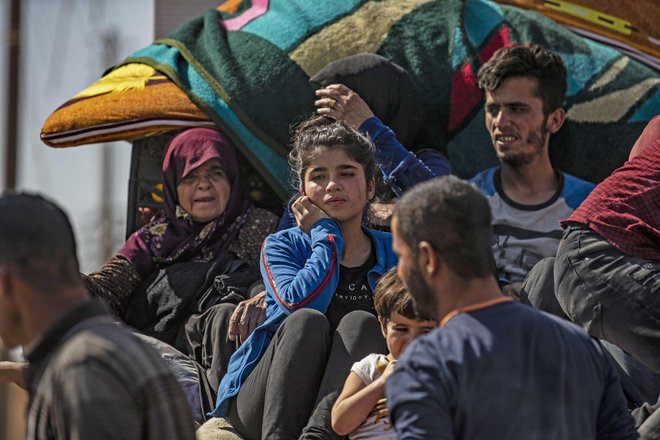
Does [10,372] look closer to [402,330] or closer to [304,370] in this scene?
[304,370]

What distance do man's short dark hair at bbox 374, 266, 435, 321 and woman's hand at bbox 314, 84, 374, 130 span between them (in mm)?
1327

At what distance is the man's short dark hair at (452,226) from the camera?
2.78 meters

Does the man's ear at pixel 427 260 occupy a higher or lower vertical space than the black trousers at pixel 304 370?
higher

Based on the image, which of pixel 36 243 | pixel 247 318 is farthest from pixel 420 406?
pixel 247 318

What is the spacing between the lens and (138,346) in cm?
262

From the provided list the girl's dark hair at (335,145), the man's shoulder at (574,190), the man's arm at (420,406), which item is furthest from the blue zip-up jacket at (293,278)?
the man's arm at (420,406)

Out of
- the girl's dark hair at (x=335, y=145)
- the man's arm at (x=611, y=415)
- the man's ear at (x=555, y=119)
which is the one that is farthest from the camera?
the man's ear at (x=555, y=119)

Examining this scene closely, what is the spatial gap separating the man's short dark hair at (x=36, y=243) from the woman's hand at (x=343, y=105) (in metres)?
2.52

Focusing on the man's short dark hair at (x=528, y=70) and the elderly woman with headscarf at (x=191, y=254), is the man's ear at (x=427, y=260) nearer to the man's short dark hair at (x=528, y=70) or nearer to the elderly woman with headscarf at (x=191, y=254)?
the elderly woman with headscarf at (x=191, y=254)

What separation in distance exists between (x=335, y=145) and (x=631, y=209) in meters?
1.29

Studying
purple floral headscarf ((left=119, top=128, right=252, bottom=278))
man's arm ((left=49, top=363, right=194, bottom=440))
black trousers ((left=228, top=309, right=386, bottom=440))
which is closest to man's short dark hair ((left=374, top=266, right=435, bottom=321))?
black trousers ((left=228, top=309, right=386, bottom=440))

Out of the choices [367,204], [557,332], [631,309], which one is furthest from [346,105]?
[557,332]

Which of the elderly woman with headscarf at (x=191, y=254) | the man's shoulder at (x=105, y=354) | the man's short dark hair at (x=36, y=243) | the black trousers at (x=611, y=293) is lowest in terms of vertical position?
the elderly woman with headscarf at (x=191, y=254)

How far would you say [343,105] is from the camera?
5.17 metres
